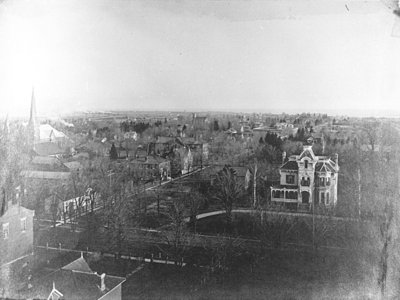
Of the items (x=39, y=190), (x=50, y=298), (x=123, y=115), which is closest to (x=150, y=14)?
(x=123, y=115)

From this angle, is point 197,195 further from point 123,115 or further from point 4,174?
point 4,174

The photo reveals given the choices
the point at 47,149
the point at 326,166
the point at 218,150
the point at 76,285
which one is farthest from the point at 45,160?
the point at 326,166

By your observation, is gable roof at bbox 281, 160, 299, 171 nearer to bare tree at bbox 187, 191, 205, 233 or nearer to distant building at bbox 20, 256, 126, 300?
bare tree at bbox 187, 191, 205, 233

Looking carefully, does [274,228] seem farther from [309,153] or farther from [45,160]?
[45,160]

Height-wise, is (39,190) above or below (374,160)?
below

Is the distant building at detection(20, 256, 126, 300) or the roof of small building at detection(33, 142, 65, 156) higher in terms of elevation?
the roof of small building at detection(33, 142, 65, 156)

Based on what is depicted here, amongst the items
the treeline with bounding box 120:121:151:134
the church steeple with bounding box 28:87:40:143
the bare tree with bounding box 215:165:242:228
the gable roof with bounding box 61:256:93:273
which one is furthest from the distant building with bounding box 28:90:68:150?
the bare tree with bounding box 215:165:242:228

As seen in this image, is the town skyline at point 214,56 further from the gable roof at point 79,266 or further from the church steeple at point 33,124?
the gable roof at point 79,266
